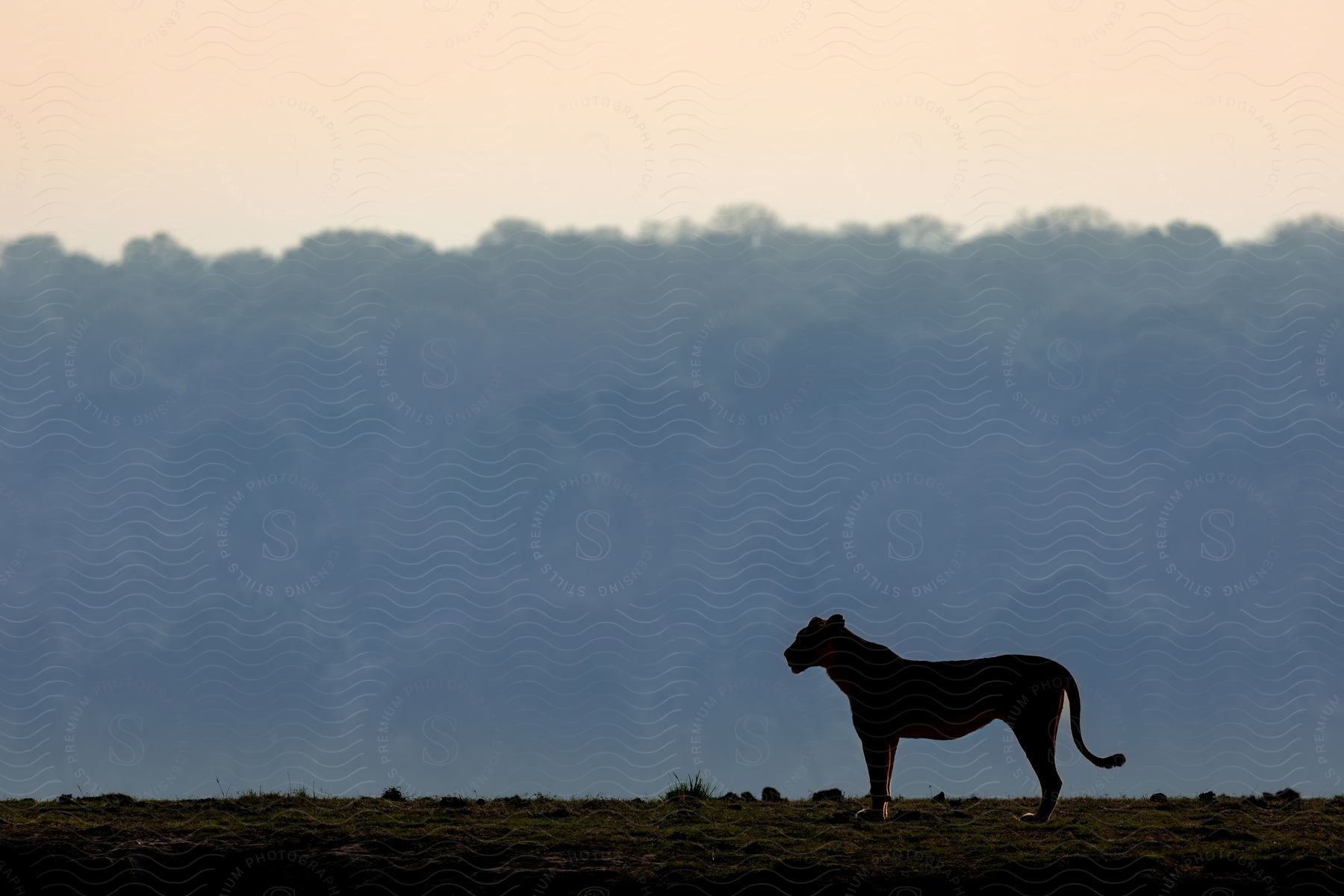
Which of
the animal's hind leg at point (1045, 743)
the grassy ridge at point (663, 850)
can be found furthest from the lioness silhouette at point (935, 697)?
the grassy ridge at point (663, 850)

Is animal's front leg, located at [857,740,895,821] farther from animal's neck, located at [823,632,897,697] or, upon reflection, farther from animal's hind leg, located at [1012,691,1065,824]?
animal's hind leg, located at [1012,691,1065,824]

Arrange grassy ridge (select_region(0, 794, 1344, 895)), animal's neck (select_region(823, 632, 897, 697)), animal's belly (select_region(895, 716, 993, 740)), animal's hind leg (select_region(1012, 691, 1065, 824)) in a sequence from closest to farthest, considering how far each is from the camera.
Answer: grassy ridge (select_region(0, 794, 1344, 895))
animal's hind leg (select_region(1012, 691, 1065, 824))
animal's belly (select_region(895, 716, 993, 740))
animal's neck (select_region(823, 632, 897, 697))

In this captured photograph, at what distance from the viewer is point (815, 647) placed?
56.0ft

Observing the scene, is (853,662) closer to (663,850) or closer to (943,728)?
(943,728)

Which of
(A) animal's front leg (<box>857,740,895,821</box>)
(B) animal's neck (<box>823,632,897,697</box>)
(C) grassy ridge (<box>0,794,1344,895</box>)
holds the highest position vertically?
(B) animal's neck (<box>823,632,897,697</box>)

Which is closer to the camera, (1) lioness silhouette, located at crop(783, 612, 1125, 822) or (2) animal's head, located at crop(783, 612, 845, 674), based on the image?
(1) lioness silhouette, located at crop(783, 612, 1125, 822)

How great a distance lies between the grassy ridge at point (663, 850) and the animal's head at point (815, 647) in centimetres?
181

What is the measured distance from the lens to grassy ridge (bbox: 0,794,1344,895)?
44.2 feet

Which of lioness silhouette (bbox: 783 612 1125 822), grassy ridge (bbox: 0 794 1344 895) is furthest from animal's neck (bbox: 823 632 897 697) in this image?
grassy ridge (bbox: 0 794 1344 895)

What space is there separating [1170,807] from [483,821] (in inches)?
343

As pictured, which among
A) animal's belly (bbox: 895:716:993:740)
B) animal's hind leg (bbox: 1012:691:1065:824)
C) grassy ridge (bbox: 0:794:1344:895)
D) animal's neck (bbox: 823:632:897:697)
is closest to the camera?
grassy ridge (bbox: 0:794:1344:895)

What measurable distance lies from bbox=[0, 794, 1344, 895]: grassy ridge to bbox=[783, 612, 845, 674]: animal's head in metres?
1.81

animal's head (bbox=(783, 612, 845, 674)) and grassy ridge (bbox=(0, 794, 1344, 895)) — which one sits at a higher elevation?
animal's head (bbox=(783, 612, 845, 674))

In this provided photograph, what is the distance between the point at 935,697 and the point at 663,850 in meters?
3.94
